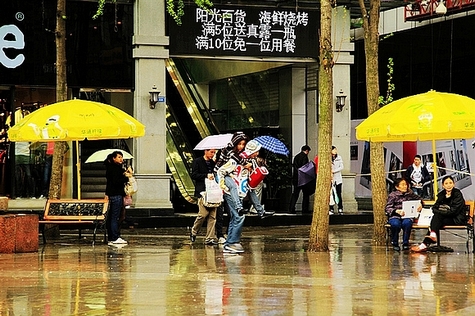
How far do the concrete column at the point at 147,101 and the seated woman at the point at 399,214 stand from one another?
365 inches

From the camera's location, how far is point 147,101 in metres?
26.2

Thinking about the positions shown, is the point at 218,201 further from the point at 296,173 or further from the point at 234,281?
the point at 296,173

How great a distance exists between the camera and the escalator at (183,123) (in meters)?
29.6

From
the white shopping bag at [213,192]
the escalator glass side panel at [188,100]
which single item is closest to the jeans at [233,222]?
the white shopping bag at [213,192]

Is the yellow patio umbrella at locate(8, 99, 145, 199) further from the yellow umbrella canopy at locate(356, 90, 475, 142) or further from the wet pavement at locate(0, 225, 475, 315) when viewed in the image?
the yellow umbrella canopy at locate(356, 90, 475, 142)

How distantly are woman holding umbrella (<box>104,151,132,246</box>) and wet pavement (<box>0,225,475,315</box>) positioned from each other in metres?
0.33

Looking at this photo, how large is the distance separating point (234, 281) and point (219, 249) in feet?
16.6

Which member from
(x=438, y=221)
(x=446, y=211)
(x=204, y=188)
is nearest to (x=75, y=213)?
(x=204, y=188)

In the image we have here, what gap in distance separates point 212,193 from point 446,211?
390 centimetres

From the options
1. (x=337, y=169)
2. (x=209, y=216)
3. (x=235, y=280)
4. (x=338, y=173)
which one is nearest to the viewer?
(x=235, y=280)

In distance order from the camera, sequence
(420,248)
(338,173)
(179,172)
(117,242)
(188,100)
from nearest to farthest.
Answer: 1. (420,248)
2. (117,242)
3. (338,173)
4. (179,172)
5. (188,100)

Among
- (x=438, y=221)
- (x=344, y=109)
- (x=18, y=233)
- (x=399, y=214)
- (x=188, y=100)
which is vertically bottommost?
(x=18, y=233)

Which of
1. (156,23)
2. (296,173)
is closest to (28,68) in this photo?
(156,23)

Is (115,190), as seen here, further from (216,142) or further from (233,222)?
(216,142)
